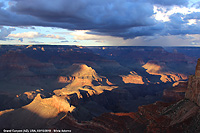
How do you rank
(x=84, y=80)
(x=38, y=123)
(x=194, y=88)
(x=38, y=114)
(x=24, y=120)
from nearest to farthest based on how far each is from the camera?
(x=194, y=88) → (x=38, y=123) → (x=24, y=120) → (x=38, y=114) → (x=84, y=80)

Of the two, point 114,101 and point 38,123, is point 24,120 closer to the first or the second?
point 38,123

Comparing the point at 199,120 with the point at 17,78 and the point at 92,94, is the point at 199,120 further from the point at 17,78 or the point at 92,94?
the point at 17,78

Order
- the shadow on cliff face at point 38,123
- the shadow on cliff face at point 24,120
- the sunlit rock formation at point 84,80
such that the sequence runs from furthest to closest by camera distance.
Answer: the sunlit rock formation at point 84,80, the shadow on cliff face at point 24,120, the shadow on cliff face at point 38,123

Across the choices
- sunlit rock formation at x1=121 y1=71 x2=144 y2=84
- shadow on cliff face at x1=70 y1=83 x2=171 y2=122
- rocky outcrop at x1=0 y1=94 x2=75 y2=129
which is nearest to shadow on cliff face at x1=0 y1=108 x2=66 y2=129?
rocky outcrop at x1=0 y1=94 x2=75 y2=129

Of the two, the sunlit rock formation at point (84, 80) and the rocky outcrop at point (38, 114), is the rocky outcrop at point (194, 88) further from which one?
the sunlit rock formation at point (84, 80)

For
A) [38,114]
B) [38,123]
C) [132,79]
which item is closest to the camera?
[38,123]

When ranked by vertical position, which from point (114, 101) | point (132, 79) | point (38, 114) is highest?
point (38, 114)

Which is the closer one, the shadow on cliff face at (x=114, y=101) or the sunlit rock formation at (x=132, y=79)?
the shadow on cliff face at (x=114, y=101)

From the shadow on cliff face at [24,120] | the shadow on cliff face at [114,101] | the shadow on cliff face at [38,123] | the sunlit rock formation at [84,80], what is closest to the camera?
the shadow on cliff face at [38,123]

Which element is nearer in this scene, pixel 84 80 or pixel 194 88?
pixel 194 88

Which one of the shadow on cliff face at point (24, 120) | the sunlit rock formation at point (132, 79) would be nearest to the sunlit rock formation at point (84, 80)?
the sunlit rock formation at point (132, 79)

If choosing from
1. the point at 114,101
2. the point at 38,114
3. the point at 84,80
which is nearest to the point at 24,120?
the point at 38,114
